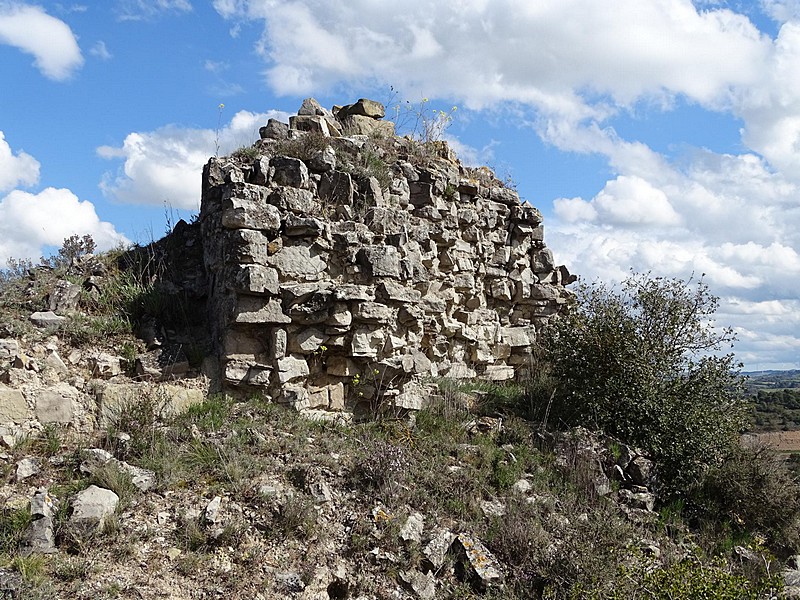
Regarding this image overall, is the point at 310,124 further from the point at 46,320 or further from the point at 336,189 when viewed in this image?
the point at 46,320

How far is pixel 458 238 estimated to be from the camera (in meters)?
11.1

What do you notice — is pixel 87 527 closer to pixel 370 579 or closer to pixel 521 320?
pixel 370 579

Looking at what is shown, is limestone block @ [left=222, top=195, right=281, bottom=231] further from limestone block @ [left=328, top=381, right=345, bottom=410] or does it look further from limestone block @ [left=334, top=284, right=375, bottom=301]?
limestone block @ [left=328, top=381, right=345, bottom=410]

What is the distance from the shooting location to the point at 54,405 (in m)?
6.96

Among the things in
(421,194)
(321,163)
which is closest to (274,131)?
(321,163)

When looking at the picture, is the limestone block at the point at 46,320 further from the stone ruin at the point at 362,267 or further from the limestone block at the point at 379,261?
the limestone block at the point at 379,261

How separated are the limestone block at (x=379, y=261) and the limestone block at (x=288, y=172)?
51.9 inches

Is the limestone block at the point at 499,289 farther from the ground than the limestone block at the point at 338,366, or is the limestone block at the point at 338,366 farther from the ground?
the limestone block at the point at 499,289

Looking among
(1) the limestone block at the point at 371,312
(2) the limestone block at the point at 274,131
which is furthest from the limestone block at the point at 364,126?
(1) the limestone block at the point at 371,312

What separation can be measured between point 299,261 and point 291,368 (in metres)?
1.39

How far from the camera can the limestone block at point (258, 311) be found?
8023 millimetres

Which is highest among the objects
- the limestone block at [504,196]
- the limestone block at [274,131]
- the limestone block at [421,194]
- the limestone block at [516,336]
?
the limestone block at [274,131]

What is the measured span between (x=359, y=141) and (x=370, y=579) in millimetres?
6865

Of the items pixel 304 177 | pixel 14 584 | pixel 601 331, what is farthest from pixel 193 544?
pixel 601 331
